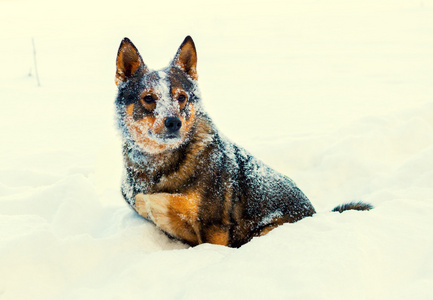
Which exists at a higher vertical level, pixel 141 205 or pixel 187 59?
pixel 187 59

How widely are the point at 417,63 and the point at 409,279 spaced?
10.5m

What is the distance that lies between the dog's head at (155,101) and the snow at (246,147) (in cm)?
27

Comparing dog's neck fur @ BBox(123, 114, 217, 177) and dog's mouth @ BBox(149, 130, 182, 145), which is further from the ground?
dog's mouth @ BBox(149, 130, 182, 145)

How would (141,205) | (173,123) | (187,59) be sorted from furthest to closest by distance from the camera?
1. (187,59)
2. (141,205)
3. (173,123)

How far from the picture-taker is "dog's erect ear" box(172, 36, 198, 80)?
9.76 ft

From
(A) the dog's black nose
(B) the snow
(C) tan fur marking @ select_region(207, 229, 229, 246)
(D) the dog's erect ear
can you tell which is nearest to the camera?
(B) the snow

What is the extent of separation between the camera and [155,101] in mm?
2682

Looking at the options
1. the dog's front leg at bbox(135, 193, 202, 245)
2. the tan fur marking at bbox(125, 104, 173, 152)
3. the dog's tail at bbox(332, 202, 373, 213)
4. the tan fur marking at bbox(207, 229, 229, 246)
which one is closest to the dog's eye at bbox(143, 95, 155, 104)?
the tan fur marking at bbox(125, 104, 173, 152)

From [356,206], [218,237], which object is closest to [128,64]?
[218,237]

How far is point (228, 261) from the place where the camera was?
6.40 feet

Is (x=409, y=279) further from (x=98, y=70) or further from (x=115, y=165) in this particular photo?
(x=98, y=70)

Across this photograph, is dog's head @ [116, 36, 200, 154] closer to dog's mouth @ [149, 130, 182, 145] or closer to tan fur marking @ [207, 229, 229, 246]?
dog's mouth @ [149, 130, 182, 145]

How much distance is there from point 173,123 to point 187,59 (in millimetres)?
671

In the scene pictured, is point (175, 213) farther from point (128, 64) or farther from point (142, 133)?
point (128, 64)
